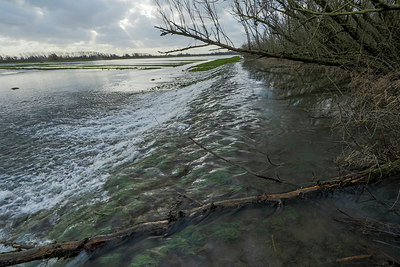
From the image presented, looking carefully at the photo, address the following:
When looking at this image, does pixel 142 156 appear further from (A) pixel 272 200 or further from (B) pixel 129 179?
(A) pixel 272 200

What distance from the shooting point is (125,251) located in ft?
9.16

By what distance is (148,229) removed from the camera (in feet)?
9.91

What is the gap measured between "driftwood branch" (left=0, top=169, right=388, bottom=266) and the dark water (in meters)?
0.11

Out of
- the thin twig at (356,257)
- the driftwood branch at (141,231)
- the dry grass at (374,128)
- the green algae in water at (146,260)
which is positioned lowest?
the thin twig at (356,257)

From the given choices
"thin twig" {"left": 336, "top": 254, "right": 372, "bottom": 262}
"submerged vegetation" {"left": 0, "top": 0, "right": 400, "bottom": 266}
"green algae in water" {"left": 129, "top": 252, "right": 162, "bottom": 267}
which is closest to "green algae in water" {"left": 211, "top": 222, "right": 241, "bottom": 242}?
"submerged vegetation" {"left": 0, "top": 0, "right": 400, "bottom": 266}

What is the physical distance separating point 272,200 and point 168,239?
167cm

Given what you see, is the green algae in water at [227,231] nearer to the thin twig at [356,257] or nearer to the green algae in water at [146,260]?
the green algae in water at [146,260]

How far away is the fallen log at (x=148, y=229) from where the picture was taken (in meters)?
2.40

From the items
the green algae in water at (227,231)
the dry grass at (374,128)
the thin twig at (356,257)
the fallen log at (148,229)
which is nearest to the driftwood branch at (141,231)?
the fallen log at (148,229)

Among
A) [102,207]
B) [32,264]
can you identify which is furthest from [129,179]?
[32,264]

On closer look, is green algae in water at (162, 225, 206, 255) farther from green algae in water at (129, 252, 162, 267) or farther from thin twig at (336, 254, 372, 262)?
thin twig at (336, 254, 372, 262)

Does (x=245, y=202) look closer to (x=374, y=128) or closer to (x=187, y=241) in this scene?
(x=187, y=241)

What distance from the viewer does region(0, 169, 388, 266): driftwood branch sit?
240 centimetres

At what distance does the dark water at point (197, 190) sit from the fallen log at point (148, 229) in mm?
111
